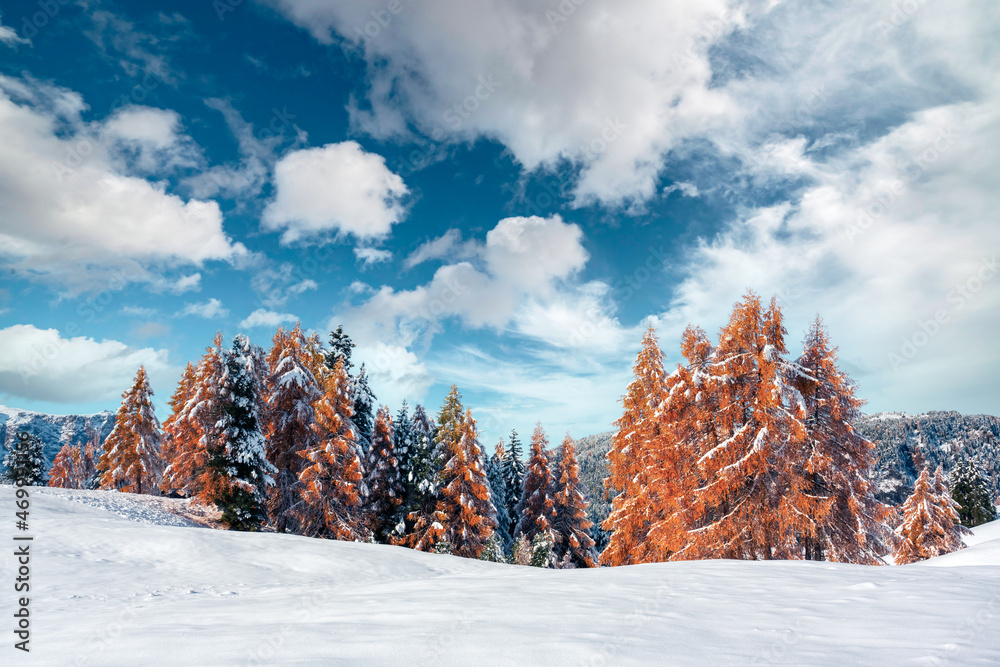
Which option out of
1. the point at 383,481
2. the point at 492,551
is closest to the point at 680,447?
the point at 492,551

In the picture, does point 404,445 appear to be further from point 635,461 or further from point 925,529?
point 925,529

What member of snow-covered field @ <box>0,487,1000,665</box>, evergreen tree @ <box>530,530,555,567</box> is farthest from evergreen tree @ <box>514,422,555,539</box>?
snow-covered field @ <box>0,487,1000,665</box>

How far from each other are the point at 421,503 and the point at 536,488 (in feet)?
29.2

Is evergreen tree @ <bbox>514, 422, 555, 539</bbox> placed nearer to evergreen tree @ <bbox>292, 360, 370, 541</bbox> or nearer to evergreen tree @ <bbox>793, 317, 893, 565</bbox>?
evergreen tree @ <bbox>292, 360, 370, 541</bbox>

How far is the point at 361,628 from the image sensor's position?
4.55 m

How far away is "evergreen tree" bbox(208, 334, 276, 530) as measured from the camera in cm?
2259

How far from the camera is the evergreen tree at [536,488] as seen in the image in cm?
3166

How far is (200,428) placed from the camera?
25031mm

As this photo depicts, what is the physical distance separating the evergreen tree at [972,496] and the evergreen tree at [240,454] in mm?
63791

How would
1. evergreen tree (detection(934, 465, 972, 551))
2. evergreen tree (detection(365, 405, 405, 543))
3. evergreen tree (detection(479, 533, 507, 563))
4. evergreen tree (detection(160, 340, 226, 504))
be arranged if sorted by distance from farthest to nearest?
evergreen tree (detection(365, 405, 405, 543)) < evergreen tree (detection(934, 465, 972, 551)) < evergreen tree (detection(479, 533, 507, 563)) < evergreen tree (detection(160, 340, 226, 504))

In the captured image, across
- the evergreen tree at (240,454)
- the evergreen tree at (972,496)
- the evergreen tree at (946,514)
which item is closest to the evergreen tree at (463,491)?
the evergreen tree at (240,454)

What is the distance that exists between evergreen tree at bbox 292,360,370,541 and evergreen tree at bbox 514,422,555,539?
12.2 m

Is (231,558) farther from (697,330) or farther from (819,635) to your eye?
(697,330)

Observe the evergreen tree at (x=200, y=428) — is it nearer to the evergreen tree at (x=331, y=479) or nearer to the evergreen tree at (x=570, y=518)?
the evergreen tree at (x=331, y=479)
